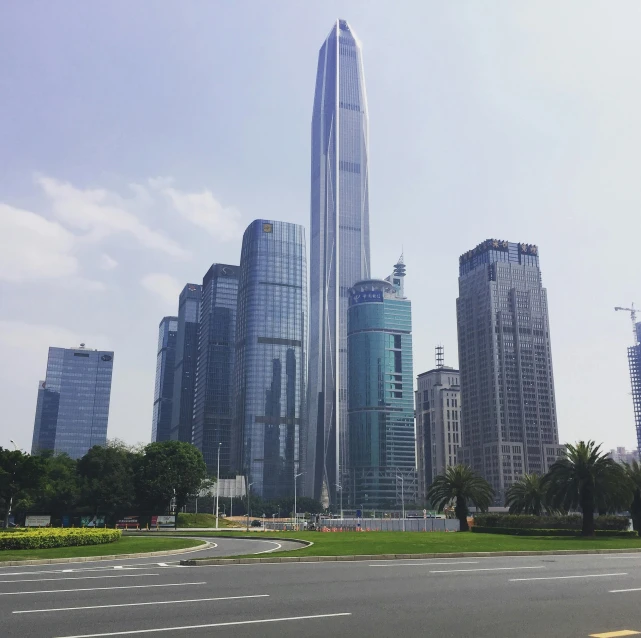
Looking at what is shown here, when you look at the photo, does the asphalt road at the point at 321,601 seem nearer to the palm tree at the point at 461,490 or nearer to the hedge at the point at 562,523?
the hedge at the point at 562,523

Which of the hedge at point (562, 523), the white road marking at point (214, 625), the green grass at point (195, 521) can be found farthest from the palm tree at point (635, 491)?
the green grass at point (195, 521)

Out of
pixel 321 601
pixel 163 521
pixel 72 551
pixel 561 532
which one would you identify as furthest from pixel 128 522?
pixel 321 601

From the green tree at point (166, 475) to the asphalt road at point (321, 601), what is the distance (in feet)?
240

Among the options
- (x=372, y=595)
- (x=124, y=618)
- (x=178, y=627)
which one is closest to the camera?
(x=178, y=627)

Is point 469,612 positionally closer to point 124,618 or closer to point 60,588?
point 124,618

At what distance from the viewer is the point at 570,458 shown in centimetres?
5756

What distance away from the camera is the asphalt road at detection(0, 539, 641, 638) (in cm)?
1301

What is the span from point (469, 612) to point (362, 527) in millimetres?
85391

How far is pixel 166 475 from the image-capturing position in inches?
3839

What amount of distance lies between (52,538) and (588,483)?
41508 millimetres

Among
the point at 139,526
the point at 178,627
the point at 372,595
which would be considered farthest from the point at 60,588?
the point at 139,526

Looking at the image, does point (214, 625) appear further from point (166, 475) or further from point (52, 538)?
point (166, 475)

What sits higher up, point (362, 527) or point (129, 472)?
point (129, 472)

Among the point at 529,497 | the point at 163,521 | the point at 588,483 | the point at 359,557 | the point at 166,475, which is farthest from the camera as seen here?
the point at 166,475
